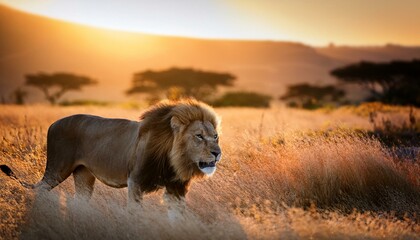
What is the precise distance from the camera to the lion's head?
6082 mm

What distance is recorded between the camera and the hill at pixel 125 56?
105m

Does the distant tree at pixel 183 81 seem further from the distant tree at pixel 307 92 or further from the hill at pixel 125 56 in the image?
the hill at pixel 125 56

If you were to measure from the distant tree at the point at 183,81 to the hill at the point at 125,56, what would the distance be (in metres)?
49.0

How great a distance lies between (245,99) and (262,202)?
4102 centimetres

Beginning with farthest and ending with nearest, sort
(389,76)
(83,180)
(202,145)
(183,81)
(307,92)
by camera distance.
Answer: (307,92) < (183,81) < (389,76) < (83,180) < (202,145)

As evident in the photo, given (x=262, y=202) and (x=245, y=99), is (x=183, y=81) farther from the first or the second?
(x=262, y=202)

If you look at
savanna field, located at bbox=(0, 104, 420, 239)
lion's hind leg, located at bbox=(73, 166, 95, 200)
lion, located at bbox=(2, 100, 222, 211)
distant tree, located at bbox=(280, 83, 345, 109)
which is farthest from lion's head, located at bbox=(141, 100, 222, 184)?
distant tree, located at bbox=(280, 83, 345, 109)

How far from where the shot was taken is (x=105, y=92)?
105 meters

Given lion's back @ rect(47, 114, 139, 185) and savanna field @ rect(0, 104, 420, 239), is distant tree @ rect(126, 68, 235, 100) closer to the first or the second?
savanna field @ rect(0, 104, 420, 239)

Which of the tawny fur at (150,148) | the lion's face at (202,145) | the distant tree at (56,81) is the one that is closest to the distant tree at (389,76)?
the distant tree at (56,81)

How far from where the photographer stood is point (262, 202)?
296 inches

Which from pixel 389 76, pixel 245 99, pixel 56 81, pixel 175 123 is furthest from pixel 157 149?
pixel 56 81

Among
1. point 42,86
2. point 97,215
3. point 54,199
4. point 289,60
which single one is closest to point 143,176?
point 97,215

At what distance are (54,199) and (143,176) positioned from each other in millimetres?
1176
